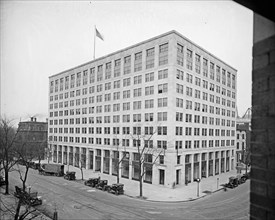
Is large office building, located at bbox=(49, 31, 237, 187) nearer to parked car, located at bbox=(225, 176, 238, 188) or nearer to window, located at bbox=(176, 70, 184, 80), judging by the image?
window, located at bbox=(176, 70, 184, 80)

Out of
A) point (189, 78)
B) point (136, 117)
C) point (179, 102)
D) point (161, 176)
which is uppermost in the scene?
point (189, 78)

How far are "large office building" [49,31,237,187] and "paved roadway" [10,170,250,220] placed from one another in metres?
6.80

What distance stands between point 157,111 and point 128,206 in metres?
13.0

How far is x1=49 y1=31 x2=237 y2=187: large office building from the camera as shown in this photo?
26.5 metres

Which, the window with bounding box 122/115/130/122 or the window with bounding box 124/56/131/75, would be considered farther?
the window with bounding box 124/56/131/75

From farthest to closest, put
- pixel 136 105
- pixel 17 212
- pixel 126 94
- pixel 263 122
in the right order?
pixel 126 94
pixel 136 105
pixel 17 212
pixel 263 122

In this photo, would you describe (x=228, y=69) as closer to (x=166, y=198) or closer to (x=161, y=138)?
(x=161, y=138)

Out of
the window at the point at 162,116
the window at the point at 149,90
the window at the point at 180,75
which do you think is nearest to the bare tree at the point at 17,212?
the window at the point at 162,116

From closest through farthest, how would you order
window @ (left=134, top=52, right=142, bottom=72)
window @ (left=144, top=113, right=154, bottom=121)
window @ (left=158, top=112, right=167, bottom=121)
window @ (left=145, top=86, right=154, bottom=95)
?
window @ (left=158, top=112, right=167, bottom=121), window @ (left=144, top=113, right=154, bottom=121), window @ (left=145, top=86, right=154, bottom=95), window @ (left=134, top=52, right=142, bottom=72)

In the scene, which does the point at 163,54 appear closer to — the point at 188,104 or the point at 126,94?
the point at 188,104

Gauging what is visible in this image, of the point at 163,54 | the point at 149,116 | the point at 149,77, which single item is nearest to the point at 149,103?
the point at 149,116

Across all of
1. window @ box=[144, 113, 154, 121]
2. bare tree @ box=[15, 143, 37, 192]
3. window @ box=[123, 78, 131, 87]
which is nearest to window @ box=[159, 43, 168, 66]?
window @ box=[123, 78, 131, 87]

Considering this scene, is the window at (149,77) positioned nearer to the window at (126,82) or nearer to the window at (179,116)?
the window at (126,82)

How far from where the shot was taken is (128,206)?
1691 cm
